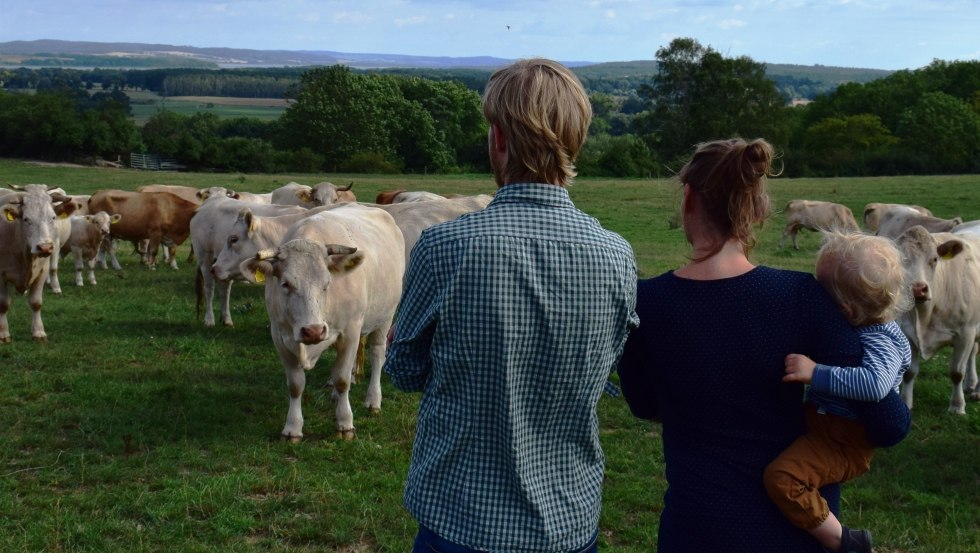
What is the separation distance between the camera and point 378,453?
785 cm

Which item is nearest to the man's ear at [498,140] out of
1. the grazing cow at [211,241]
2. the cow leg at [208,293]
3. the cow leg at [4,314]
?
the cow leg at [4,314]

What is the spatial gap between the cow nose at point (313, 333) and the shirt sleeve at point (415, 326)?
4.81 meters

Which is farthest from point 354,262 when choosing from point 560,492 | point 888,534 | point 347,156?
point 347,156

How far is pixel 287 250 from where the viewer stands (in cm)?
793

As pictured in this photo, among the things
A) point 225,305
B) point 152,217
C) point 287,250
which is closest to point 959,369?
point 287,250

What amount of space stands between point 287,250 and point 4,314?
6124 millimetres

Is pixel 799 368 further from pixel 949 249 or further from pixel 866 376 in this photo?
pixel 949 249

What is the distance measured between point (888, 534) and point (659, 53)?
255 ft

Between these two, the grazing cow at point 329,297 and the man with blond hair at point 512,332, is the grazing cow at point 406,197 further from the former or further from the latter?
the man with blond hair at point 512,332

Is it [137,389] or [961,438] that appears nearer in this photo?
[961,438]

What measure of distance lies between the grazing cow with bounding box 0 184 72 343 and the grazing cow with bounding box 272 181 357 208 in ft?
22.2

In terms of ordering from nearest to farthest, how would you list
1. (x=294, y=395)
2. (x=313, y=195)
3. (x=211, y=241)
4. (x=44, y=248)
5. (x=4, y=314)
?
(x=294, y=395)
(x=44, y=248)
(x=4, y=314)
(x=211, y=241)
(x=313, y=195)

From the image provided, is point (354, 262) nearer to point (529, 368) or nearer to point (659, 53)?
point (529, 368)

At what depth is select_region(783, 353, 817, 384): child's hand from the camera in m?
2.86
